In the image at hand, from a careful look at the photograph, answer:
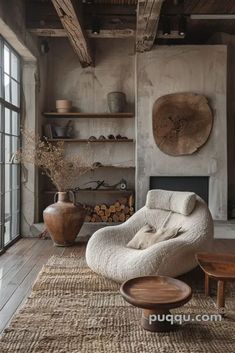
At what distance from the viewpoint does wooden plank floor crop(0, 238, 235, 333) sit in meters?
3.00

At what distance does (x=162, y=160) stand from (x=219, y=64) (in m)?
1.75

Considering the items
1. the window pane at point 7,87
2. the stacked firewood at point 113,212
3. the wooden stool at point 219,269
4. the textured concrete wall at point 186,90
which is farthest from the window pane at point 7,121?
the wooden stool at point 219,269

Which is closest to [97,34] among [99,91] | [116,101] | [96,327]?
[116,101]

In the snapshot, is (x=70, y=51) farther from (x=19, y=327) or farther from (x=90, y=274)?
(x=19, y=327)

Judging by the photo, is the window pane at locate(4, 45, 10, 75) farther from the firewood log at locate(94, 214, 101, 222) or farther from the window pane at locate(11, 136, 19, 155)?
the firewood log at locate(94, 214, 101, 222)

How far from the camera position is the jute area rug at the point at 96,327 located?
2240 millimetres

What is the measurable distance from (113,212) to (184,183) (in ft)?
4.14

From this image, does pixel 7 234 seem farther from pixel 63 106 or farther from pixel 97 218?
pixel 63 106

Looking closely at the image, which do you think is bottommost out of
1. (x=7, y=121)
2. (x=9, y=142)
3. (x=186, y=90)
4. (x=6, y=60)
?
(x=9, y=142)

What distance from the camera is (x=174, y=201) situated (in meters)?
3.83

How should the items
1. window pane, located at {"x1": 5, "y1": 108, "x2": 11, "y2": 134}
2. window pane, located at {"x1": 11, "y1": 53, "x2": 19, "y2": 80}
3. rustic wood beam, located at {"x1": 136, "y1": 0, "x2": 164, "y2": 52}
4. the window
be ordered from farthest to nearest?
window pane, located at {"x1": 11, "y1": 53, "x2": 19, "y2": 80}
window pane, located at {"x1": 5, "y1": 108, "x2": 11, "y2": 134}
the window
rustic wood beam, located at {"x1": 136, "y1": 0, "x2": 164, "y2": 52}

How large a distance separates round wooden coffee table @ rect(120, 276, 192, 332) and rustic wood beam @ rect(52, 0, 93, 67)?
9.26 feet

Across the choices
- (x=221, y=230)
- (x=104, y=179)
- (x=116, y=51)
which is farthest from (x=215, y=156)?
(x=116, y=51)

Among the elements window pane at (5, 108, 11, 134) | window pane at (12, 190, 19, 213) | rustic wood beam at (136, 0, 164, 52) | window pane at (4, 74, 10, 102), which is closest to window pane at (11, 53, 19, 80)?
window pane at (4, 74, 10, 102)
